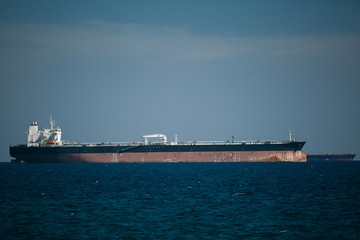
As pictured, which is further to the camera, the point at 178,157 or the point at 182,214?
the point at 178,157

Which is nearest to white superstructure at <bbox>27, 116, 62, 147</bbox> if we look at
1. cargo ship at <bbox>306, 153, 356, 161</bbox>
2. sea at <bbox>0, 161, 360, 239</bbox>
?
sea at <bbox>0, 161, 360, 239</bbox>

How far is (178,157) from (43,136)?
126 ft

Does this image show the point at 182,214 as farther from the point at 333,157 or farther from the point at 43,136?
the point at 333,157

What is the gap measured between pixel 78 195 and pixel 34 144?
79.2 meters

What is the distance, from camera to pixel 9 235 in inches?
882

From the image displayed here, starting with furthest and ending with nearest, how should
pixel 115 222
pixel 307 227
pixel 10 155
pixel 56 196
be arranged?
pixel 10 155, pixel 56 196, pixel 115 222, pixel 307 227

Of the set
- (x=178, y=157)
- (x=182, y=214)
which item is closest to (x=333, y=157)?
(x=178, y=157)

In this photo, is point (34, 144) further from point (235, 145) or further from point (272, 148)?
point (272, 148)

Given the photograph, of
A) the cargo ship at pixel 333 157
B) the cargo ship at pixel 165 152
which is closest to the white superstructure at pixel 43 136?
the cargo ship at pixel 165 152

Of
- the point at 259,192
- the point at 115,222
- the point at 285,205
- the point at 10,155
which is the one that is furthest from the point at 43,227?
the point at 10,155

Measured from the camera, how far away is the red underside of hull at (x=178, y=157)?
325ft

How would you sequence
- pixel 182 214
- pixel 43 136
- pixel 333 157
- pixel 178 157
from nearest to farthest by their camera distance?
pixel 182 214
pixel 178 157
pixel 43 136
pixel 333 157

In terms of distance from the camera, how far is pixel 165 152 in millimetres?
102750

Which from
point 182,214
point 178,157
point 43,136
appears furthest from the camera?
point 43,136
